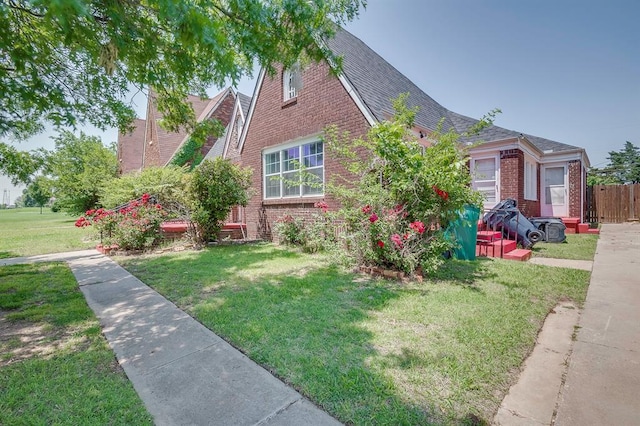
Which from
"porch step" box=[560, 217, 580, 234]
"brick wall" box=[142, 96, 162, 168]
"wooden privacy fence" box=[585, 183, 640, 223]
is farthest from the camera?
"brick wall" box=[142, 96, 162, 168]

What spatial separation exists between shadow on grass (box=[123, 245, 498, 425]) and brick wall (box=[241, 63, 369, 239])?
9.90 feet

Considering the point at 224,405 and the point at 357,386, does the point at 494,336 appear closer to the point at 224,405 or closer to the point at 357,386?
the point at 357,386

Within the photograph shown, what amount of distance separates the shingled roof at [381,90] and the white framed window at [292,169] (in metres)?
2.11

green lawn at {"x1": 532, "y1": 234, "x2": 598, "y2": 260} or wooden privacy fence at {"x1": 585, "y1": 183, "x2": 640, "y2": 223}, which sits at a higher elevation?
wooden privacy fence at {"x1": 585, "y1": 183, "x2": 640, "y2": 223}

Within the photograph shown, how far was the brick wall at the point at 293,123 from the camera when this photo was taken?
8.41 m

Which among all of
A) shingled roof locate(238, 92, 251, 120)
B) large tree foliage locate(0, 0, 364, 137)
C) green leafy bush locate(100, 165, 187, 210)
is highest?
shingled roof locate(238, 92, 251, 120)

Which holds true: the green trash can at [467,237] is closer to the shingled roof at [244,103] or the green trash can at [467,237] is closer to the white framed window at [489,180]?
the white framed window at [489,180]

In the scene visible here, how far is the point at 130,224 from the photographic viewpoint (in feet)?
27.4

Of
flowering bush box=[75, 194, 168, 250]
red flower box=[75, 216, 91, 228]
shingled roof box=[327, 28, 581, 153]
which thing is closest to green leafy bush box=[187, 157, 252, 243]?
flowering bush box=[75, 194, 168, 250]

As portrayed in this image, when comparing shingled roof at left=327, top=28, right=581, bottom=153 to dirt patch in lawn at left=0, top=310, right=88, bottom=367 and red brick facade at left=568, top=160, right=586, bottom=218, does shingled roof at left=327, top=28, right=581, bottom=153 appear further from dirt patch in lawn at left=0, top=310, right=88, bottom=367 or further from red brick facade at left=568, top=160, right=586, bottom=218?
dirt patch in lawn at left=0, top=310, right=88, bottom=367

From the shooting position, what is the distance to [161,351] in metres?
2.90

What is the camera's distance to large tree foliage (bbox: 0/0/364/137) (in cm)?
256

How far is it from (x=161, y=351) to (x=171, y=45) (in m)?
3.63

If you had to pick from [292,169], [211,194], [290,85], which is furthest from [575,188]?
[211,194]
